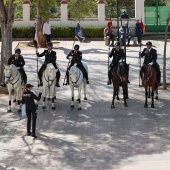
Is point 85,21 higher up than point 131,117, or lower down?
higher up

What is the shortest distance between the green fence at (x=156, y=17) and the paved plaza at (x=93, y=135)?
1470 centimetres

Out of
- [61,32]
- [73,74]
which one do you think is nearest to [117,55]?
[73,74]

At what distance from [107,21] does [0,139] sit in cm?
2252

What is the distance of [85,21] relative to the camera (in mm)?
40344

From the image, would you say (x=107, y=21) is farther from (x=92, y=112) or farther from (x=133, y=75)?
(x=92, y=112)

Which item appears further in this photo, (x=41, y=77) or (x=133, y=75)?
(x=133, y=75)

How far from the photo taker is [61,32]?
128 feet

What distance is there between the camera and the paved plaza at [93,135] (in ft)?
55.5

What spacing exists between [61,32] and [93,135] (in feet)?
66.7

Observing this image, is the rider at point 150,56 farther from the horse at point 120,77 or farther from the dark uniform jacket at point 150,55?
the horse at point 120,77

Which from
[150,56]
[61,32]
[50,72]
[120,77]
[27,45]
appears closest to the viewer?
[50,72]

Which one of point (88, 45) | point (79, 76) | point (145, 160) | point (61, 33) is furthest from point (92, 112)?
point (61, 33)

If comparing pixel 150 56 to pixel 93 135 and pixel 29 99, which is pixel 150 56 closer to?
pixel 93 135

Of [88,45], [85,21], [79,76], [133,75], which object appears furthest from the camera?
[85,21]
